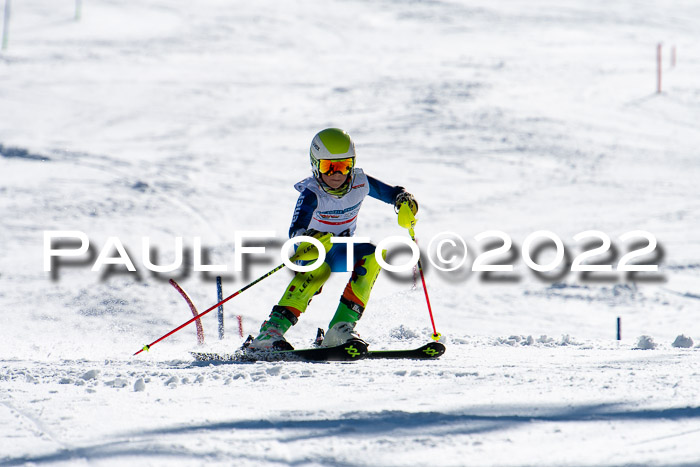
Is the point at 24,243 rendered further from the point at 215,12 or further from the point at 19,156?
the point at 215,12

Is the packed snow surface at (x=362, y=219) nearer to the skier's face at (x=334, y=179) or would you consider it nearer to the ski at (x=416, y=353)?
the ski at (x=416, y=353)

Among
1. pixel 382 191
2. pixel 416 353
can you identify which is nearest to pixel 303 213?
pixel 382 191

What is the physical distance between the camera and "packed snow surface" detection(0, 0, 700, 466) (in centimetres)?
279

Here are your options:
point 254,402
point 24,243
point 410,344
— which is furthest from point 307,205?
point 24,243

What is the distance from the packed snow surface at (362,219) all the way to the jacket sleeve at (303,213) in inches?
39.1

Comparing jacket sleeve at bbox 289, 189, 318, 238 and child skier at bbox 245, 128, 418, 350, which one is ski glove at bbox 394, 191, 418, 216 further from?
jacket sleeve at bbox 289, 189, 318, 238

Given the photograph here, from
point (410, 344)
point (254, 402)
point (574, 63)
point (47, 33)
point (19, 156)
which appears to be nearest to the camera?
point (254, 402)

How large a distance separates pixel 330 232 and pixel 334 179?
0.35 metres

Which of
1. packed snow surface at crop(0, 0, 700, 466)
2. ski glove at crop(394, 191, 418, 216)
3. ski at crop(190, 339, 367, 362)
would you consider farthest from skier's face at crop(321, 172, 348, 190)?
packed snow surface at crop(0, 0, 700, 466)

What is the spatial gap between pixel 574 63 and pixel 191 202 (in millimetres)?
12850

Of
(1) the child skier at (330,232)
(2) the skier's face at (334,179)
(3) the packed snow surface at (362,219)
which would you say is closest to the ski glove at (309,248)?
(1) the child skier at (330,232)

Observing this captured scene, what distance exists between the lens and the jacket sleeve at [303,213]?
486 cm

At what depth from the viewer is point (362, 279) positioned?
496cm

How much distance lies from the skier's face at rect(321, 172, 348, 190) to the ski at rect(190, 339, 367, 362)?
0.94 meters
